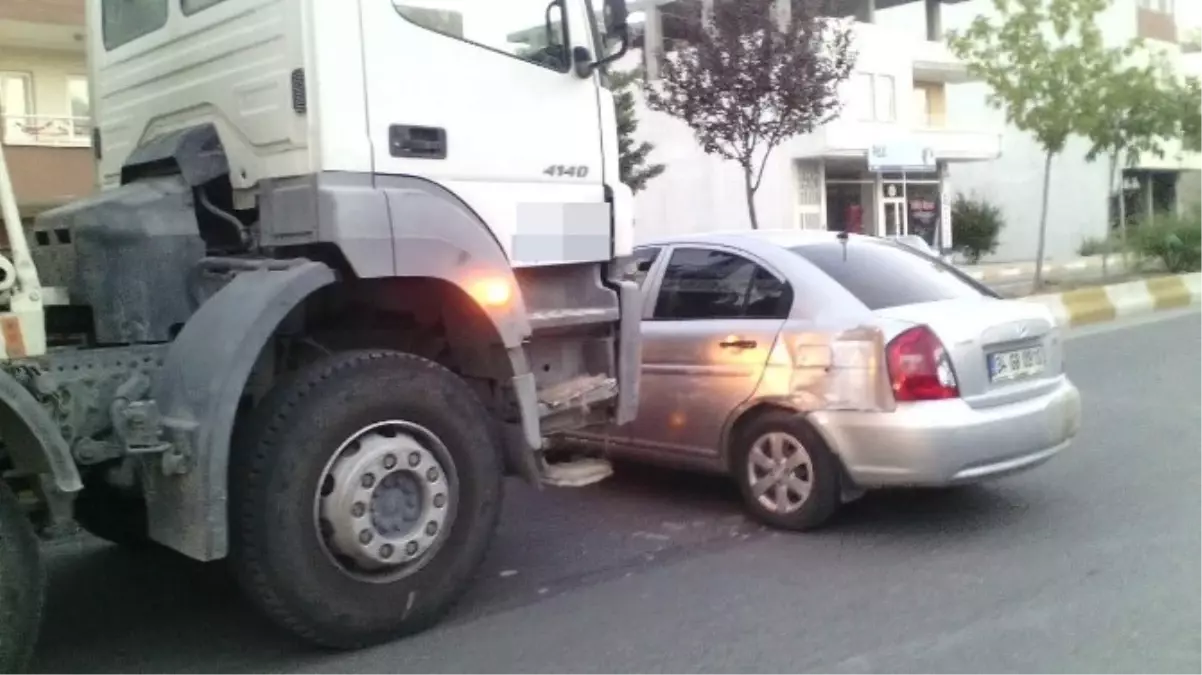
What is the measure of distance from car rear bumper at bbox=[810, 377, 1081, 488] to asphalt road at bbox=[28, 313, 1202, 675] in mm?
356

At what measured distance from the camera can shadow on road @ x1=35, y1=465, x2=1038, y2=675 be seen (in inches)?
181

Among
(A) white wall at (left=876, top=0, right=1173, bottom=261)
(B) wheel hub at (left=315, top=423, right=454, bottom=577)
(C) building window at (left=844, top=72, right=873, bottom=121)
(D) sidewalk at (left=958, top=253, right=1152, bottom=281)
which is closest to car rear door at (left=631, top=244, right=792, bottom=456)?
(B) wheel hub at (left=315, top=423, right=454, bottom=577)

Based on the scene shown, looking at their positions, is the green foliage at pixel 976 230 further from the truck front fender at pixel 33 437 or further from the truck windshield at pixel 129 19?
the truck front fender at pixel 33 437

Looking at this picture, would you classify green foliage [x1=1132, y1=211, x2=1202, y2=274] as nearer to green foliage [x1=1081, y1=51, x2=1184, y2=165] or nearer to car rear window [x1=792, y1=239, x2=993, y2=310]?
green foliage [x1=1081, y1=51, x2=1184, y2=165]

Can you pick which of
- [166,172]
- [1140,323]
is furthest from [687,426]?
[1140,323]

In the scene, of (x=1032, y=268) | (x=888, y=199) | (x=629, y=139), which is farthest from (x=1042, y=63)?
(x=888, y=199)

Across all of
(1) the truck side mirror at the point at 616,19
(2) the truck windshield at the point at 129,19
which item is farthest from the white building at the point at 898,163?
(1) the truck side mirror at the point at 616,19

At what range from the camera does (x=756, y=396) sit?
6.05 meters

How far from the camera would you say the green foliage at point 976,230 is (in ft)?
116

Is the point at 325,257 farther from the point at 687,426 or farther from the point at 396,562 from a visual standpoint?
the point at 687,426

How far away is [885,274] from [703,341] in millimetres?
1024

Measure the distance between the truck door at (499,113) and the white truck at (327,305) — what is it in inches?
0.4

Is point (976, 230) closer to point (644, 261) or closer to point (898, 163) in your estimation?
point (898, 163)

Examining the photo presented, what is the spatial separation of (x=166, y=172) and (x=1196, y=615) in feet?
14.7
